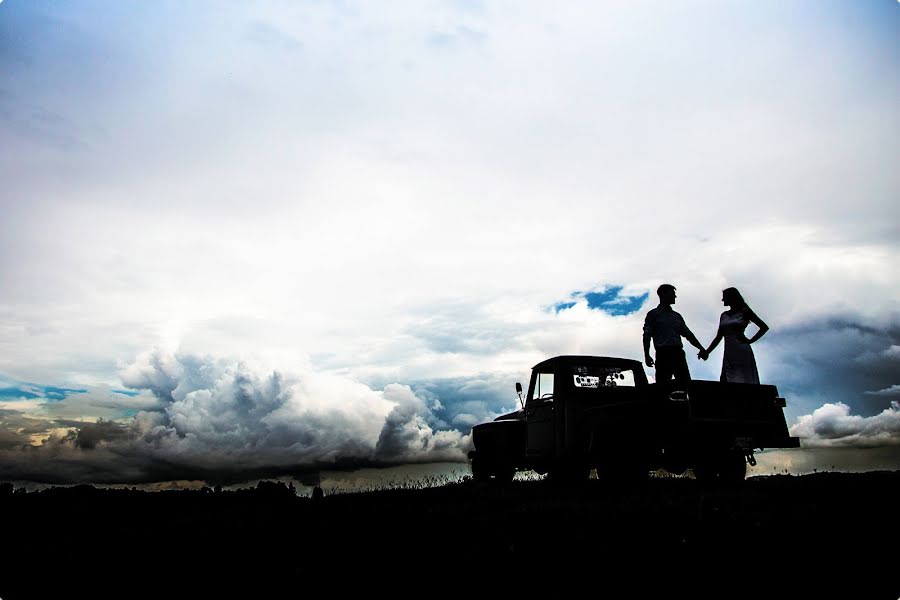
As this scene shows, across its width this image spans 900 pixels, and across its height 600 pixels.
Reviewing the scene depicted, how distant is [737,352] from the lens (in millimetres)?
10047

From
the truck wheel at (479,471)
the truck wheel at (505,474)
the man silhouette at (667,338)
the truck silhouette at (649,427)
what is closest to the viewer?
the truck silhouette at (649,427)

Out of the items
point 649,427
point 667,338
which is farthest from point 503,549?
point 667,338

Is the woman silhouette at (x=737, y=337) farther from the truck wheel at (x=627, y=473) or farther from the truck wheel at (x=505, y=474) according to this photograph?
the truck wheel at (x=505, y=474)

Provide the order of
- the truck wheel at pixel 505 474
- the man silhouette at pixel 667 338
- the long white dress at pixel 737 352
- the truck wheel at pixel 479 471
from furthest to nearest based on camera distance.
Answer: the truck wheel at pixel 479 471
the truck wheel at pixel 505 474
the man silhouette at pixel 667 338
the long white dress at pixel 737 352

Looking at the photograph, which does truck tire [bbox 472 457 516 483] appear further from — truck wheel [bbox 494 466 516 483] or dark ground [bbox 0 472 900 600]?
dark ground [bbox 0 472 900 600]

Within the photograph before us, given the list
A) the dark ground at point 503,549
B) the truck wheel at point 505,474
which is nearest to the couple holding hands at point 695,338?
the dark ground at point 503,549

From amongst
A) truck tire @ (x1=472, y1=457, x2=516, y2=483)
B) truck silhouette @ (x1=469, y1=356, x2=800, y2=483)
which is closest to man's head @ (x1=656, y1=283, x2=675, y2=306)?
truck silhouette @ (x1=469, y1=356, x2=800, y2=483)

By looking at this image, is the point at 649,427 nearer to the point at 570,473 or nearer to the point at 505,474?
the point at 570,473

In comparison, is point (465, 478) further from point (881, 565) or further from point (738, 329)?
point (881, 565)

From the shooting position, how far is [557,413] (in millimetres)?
11078

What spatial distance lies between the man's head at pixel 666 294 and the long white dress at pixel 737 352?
2.77 ft

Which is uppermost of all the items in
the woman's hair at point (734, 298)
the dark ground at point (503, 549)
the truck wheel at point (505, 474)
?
the woman's hair at point (734, 298)

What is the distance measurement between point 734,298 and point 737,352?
89 cm

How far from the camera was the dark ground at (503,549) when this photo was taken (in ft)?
15.4
